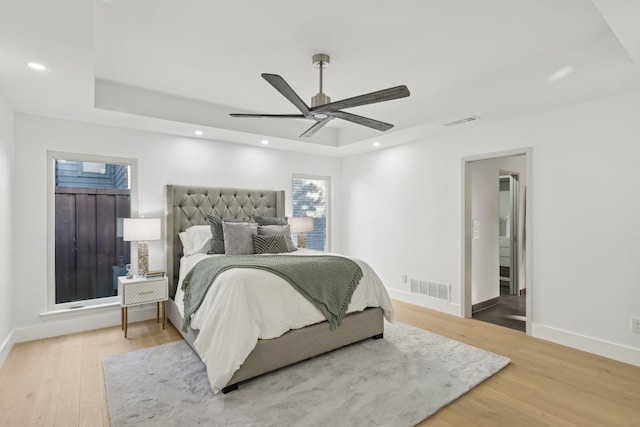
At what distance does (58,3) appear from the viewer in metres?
1.62

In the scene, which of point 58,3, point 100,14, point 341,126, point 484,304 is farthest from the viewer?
point 341,126

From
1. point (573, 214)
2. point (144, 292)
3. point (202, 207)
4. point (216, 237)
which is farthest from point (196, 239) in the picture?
point (573, 214)

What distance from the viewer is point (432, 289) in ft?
15.1

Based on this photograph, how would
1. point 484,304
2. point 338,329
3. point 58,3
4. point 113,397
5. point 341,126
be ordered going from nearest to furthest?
point 58,3, point 113,397, point 338,329, point 484,304, point 341,126

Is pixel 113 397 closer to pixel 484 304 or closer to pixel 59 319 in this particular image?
pixel 59 319

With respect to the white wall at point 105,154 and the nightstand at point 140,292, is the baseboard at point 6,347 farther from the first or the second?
the nightstand at point 140,292

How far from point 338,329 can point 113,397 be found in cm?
181

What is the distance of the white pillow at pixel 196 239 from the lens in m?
4.00

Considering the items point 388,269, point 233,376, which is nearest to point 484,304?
point 388,269

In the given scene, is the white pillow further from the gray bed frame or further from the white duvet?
the white duvet

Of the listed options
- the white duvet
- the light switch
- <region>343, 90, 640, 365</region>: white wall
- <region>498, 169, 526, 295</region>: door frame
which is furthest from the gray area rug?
<region>498, 169, 526, 295</region>: door frame

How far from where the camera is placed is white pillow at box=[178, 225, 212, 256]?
400cm

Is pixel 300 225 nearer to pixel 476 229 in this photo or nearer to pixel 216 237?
pixel 216 237

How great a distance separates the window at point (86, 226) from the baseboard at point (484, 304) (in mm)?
4579
